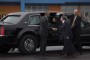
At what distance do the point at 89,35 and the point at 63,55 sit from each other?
182 centimetres

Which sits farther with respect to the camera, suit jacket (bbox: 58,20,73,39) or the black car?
the black car

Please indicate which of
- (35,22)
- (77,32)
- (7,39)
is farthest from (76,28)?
(7,39)

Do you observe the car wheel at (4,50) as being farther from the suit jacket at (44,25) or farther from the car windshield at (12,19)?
the suit jacket at (44,25)

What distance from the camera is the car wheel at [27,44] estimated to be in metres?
14.6

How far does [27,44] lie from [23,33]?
489mm

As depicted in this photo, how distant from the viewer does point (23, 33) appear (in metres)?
14.6

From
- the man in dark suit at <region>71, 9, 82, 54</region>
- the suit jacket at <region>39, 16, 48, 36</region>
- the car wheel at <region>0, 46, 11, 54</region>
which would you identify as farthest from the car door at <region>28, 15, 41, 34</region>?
the car wheel at <region>0, 46, 11, 54</region>

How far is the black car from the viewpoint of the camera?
14312 mm

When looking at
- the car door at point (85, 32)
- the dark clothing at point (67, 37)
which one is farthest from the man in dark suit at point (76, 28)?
the dark clothing at point (67, 37)

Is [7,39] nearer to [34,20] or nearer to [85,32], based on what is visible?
[34,20]

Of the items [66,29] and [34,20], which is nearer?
[66,29]

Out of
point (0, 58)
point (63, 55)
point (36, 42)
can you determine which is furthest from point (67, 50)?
point (0, 58)

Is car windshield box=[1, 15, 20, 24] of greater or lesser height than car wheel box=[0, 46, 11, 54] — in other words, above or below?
above

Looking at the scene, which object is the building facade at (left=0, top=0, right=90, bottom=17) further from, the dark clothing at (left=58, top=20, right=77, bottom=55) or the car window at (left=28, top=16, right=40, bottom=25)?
the dark clothing at (left=58, top=20, right=77, bottom=55)
